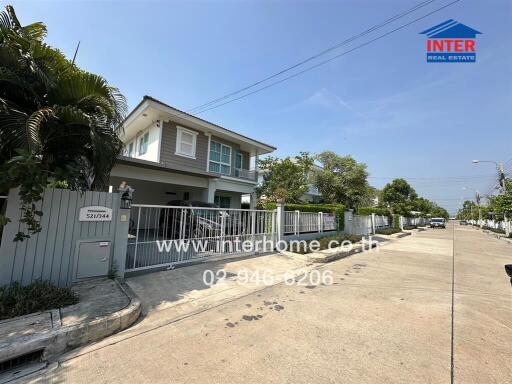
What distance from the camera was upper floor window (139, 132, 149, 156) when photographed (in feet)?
44.3

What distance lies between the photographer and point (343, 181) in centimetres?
1786

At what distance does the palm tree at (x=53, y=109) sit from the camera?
3570 millimetres

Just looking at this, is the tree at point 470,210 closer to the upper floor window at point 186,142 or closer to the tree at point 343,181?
the tree at point 343,181

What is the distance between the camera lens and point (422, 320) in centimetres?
365

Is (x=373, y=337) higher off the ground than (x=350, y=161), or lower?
lower

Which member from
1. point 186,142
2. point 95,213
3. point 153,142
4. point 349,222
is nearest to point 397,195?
point 349,222

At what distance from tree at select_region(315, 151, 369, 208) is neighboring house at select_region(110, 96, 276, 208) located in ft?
16.3

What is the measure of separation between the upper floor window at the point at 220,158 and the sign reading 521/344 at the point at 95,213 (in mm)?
9748

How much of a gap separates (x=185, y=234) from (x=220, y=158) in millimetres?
9203

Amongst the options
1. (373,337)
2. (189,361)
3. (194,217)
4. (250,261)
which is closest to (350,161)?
(250,261)

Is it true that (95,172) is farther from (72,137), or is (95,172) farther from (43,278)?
(43,278)

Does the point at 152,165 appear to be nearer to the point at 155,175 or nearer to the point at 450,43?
the point at 155,175

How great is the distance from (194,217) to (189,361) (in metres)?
4.21

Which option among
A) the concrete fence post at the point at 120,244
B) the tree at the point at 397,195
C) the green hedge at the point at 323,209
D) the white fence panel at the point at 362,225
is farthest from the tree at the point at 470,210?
the concrete fence post at the point at 120,244
